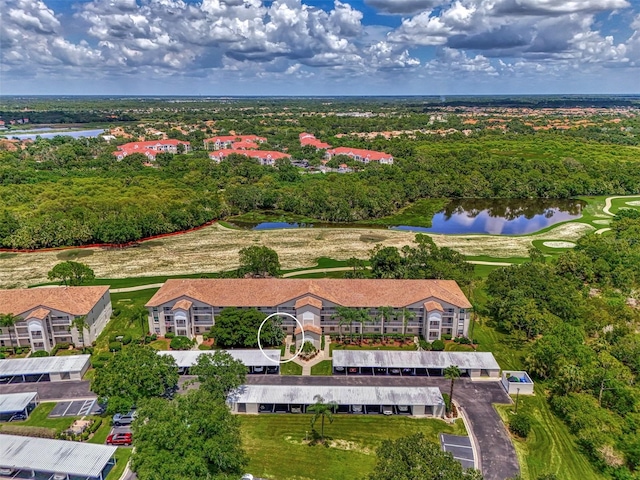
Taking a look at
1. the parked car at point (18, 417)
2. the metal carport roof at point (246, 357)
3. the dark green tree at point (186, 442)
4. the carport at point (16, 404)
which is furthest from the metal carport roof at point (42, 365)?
the dark green tree at point (186, 442)

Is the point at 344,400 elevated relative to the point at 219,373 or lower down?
lower down

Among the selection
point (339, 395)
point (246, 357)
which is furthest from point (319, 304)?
point (339, 395)

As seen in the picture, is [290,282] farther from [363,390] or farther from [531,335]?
[531,335]

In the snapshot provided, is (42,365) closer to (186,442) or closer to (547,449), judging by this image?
(186,442)

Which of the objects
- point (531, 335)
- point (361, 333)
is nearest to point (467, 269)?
point (531, 335)

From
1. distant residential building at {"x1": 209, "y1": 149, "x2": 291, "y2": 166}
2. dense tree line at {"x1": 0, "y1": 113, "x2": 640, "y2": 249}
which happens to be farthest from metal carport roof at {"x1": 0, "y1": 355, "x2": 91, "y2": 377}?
distant residential building at {"x1": 209, "y1": 149, "x2": 291, "y2": 166}

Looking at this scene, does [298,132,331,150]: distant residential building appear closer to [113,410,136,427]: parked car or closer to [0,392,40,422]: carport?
[0,392,40,422]: carport
